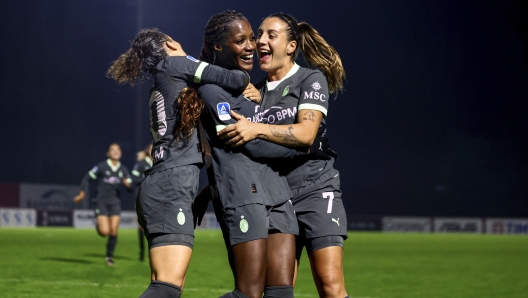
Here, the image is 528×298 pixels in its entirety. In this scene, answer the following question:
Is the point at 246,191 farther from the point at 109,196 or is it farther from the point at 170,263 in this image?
the point at 109,196

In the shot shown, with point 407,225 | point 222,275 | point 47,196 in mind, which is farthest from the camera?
point 47,196

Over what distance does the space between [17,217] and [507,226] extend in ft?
89.3

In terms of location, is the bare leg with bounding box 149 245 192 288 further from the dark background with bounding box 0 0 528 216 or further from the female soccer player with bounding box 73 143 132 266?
the dark background with bounding box 0 0 528 216

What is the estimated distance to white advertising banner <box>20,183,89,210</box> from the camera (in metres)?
43.7

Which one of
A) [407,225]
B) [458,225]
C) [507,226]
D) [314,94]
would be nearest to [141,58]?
[314,94]

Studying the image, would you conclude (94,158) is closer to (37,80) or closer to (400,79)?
(37,80)

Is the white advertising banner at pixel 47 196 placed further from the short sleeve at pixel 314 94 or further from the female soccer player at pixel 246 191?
the female soccer player at pixel 246 191

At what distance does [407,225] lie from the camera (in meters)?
44.0

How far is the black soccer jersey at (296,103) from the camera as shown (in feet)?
16.0

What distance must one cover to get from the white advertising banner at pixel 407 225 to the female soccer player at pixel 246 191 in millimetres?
40135

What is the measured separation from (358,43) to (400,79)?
4.61 metres

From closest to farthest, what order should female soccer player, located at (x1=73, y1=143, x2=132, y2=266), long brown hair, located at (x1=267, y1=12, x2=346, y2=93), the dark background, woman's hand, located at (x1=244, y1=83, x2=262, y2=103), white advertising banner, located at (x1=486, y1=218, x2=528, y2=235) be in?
woman's hand, located at (x1=244, y1=83, x2=262, y2=103)
long brown hair, located at (x1=267, y1=12, x2=346, y2=93)
female soccer player, located at (x1=73, y1=143, x2=132, y2=266)
white advertising banner, located at (x1=486, y1=218, x2=528, y2=235)
the dark background

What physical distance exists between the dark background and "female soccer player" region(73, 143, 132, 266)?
37.6 meters

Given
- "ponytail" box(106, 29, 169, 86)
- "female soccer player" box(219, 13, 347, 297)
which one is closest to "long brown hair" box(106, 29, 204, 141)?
"ponytail" box(106, 29, 169, 86)
